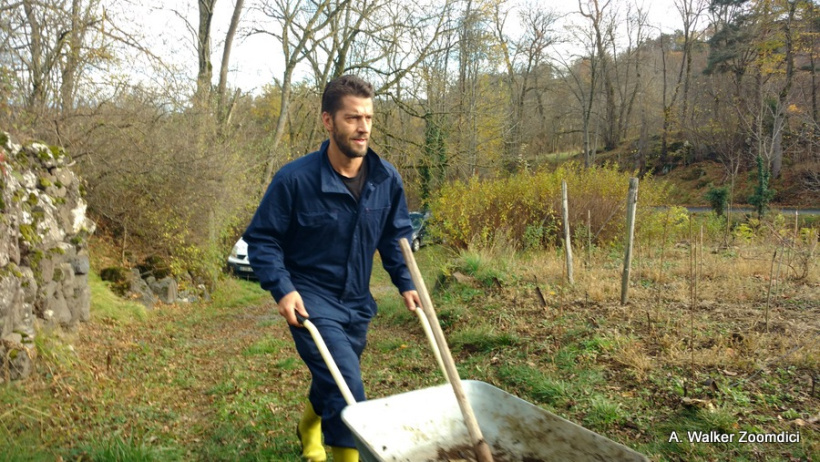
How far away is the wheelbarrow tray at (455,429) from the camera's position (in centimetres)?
241

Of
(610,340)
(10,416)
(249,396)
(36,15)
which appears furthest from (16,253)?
(610,340)

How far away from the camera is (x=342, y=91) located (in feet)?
9.66

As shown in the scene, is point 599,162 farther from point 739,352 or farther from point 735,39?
point 739,352

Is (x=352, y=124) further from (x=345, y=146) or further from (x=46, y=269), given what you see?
(x=46, y=269)

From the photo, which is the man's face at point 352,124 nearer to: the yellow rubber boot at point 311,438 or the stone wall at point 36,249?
the yellow rubber boot at point 311,438

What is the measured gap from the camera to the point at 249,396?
16.0 feet

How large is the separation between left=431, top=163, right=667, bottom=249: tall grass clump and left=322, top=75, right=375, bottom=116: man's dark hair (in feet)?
29.8

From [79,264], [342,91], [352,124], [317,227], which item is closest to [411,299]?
[317,227]

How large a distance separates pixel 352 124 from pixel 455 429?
1.61 meters

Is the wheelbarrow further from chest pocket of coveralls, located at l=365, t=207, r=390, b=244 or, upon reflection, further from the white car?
the white car

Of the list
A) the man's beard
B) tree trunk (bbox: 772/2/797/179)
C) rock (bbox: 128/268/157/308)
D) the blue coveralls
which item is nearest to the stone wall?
rock (bbox: 128/268/157/308)

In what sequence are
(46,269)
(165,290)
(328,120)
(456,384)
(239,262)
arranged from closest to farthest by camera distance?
(456,384) < (328,120) < (46,269) < (165,290) < (239,262)

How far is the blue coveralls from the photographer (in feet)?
9.30

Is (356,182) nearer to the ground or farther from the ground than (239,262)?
farther from the ground
